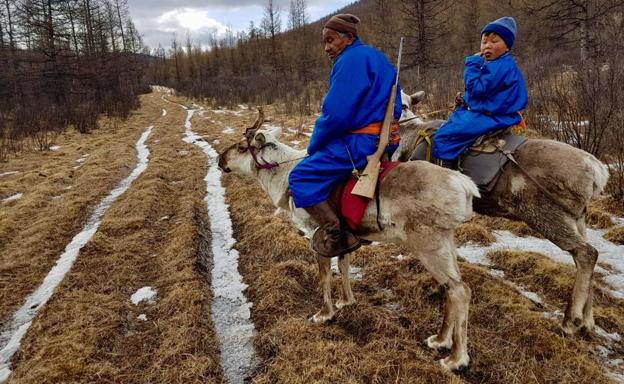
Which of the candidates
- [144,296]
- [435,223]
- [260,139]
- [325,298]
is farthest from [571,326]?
[144,296]

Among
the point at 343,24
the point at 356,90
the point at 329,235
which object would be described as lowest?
the point at 329,235

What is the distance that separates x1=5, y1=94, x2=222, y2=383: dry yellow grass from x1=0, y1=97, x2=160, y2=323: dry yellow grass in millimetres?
596

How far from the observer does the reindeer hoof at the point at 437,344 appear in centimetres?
334

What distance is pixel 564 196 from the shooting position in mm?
3373

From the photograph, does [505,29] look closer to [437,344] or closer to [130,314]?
[437,344]

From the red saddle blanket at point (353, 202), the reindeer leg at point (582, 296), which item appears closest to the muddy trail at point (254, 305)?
the reindeer leg at point (582, 296)

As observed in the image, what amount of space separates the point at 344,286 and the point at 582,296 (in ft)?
7.43

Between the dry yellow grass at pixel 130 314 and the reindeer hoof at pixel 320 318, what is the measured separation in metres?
1.01

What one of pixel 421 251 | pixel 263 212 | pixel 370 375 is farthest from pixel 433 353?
pixel 263 212

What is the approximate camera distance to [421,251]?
10.1ft

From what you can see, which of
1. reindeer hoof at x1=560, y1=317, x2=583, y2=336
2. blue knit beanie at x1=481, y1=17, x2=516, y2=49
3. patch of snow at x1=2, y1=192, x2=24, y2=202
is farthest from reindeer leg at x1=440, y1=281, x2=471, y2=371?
patch of snow at x1=2, y1=192, x2=24, y2=202

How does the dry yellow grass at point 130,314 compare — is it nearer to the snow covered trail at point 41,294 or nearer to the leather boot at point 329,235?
the snow covered trail at point 41,294

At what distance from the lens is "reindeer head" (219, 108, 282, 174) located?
4.30 meters

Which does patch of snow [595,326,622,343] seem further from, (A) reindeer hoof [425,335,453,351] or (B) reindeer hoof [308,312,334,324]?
(B) reindeer hoof [308,312,334,324]
